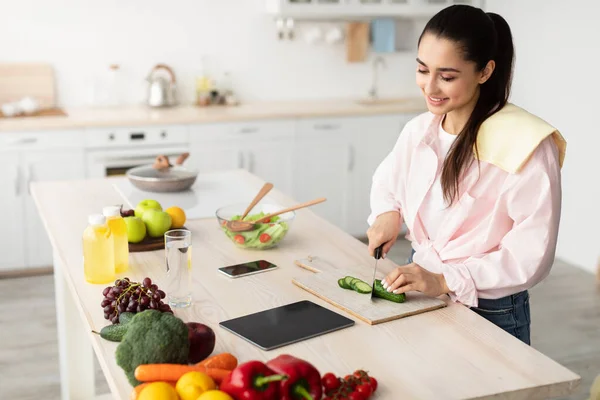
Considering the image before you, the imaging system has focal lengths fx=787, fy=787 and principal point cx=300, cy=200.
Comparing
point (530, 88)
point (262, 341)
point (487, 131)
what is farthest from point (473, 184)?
point (530, 88)

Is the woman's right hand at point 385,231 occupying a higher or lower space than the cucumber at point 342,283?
higher

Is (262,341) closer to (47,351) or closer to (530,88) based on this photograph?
(47,351)

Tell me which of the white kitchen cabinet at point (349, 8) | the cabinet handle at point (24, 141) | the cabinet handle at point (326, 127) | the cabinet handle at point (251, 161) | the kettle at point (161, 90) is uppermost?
the white kitchen cabinet at point (349, 8)

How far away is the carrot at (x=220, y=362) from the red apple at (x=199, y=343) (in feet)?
0.18

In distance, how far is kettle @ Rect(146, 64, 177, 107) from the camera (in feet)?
16.6

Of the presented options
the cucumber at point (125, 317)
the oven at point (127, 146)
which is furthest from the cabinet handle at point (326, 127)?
the cucumber at point (125, 317)

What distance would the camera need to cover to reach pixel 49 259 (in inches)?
183

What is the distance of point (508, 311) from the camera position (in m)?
2.01

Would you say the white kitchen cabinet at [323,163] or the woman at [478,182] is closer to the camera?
the woman at [478,182]

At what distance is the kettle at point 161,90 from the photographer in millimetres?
5059

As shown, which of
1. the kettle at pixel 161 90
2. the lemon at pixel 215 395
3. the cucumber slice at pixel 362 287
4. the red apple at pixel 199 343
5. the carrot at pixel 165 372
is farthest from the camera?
the kettle at pixel 161 90

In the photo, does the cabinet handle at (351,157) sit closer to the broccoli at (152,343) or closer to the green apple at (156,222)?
the green apple at (156,222)

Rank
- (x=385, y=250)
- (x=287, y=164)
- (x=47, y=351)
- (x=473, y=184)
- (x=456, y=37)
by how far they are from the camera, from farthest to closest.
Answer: (x=287, y=164) → (x=47, y=351) → (x=385, y=250) → (x=473, y=184) → (x=456, y=37)

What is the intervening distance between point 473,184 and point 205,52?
3676 millimetres
